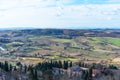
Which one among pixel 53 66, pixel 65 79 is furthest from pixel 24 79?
pixel 53 66

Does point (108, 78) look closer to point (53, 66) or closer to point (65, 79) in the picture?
point (65, 79)

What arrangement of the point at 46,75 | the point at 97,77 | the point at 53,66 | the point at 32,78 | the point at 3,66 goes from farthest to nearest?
1. the point at 53,66
2. the point at 3,66
3. the point at 97,77
4. the point at 46,75
5. the point at 32,78

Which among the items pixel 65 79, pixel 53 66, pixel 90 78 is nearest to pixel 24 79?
pixel 65 79

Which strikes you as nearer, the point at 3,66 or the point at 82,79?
the point at 82,79

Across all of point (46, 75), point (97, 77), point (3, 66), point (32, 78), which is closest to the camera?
point (32, 78)

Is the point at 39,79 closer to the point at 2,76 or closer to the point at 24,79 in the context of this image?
the point at 24,79

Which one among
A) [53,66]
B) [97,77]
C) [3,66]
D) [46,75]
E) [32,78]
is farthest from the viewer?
[53,66]

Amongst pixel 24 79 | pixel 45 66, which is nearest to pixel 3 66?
pixel 45 66

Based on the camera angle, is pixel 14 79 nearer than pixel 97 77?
Yes
